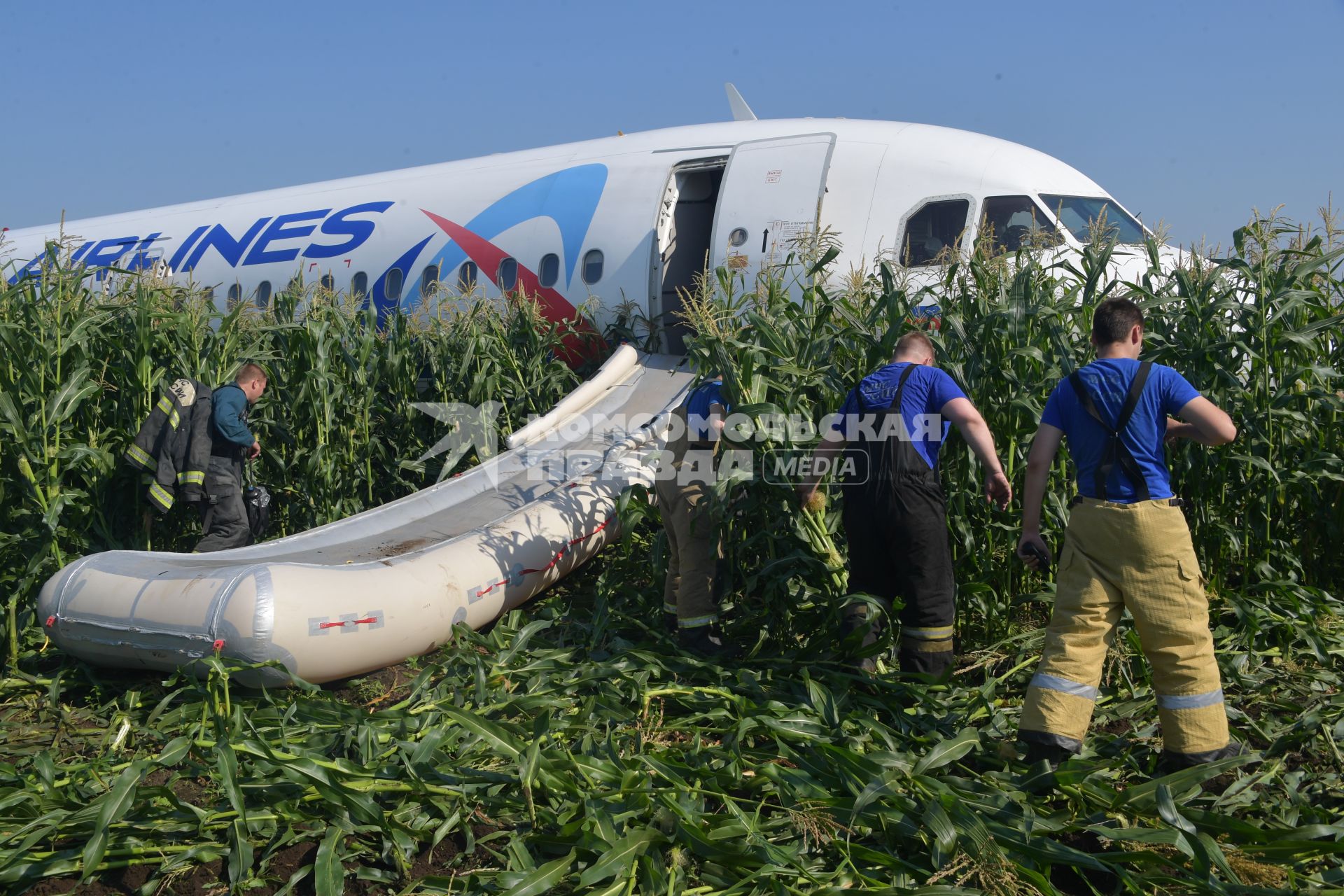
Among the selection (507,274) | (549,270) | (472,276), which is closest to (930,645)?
(549,270)

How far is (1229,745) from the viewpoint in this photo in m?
4.15

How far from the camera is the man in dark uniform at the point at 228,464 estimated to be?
7816 mm

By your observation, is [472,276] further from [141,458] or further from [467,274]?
[141,458]

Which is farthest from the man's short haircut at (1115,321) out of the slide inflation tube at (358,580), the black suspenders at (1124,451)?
the slide inflation tube at (358,580)

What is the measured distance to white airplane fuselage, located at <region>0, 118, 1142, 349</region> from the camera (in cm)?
1023

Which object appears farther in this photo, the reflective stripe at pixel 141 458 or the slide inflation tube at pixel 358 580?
the reflective stripe at pixel 141 458

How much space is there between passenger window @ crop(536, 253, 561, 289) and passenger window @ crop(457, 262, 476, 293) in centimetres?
105

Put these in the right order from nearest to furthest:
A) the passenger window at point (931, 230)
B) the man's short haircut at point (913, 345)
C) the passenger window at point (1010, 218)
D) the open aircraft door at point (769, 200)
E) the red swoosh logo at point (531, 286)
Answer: the man's short haircut at point (913, 345)
the passenger window at point (1010, 218)
the passenger window at point (931, 230)
the open aircraft door at point (769, 200)
the red swoosh logo at point (531, 286)

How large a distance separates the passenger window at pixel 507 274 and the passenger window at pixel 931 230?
16.7 ft

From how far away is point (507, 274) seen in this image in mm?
12875

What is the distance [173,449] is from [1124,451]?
6.59m

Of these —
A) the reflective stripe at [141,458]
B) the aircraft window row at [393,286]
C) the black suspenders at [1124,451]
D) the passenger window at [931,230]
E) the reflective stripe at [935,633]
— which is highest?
the passenger window at [931,230]

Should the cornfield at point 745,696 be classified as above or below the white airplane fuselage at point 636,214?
below

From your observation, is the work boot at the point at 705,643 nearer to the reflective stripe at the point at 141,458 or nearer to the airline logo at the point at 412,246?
the reflective stripe at the point at 141,458
